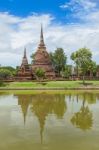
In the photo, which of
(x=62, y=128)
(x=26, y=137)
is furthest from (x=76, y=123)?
(x=26, y=137)

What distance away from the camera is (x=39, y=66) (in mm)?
74312

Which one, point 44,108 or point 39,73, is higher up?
point 39,73

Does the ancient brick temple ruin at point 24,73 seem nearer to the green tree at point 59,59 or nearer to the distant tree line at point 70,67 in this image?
the distant tree line at point 70,67

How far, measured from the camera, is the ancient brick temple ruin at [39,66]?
233 feet

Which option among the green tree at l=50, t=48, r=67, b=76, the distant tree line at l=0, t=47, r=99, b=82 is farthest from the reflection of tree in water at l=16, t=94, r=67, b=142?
the green tree at l=50, t=48, r=67, b=76

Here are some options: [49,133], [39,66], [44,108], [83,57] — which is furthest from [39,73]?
[49,133]

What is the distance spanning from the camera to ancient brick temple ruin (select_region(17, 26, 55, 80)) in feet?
233

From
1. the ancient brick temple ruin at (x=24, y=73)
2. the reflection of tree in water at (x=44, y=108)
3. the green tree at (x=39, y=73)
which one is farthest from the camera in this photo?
the ancient brick temple ruin at (x=24, y=73)

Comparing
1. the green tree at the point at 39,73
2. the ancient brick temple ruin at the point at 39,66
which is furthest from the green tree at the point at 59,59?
the green tree at the point at 39,73

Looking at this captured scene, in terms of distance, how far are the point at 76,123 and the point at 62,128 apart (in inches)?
78.9

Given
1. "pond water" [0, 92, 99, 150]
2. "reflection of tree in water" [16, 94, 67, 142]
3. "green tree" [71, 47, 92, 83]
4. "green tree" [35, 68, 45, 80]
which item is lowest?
"reflection of tree in water" [16, 94, 67, 142]

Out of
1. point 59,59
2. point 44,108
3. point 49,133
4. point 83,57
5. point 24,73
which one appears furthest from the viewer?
point 59,59

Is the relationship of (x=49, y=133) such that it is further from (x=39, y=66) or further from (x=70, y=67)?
(x=70, y=67)

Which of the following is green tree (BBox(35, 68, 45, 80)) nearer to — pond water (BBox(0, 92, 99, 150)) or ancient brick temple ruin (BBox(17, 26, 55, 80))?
ancient brick temple ruin (BBox(17, 26, 55, 80))
